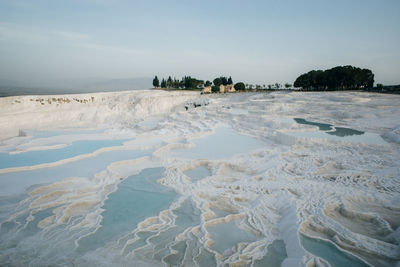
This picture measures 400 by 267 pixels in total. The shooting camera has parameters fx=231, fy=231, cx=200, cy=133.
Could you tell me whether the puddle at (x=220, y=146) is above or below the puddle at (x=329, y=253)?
above

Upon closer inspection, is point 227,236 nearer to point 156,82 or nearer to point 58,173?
point 58,173

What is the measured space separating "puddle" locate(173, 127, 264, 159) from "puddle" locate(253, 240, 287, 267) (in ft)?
14.5

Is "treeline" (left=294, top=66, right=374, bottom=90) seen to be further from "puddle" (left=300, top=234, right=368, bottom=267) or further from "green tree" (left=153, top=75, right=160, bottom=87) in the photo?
"puddle" (left=300, top=234, right=368, bottom=267)

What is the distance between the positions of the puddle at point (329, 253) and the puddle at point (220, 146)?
4.47m

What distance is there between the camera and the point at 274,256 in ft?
11.4

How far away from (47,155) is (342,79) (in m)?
45.4

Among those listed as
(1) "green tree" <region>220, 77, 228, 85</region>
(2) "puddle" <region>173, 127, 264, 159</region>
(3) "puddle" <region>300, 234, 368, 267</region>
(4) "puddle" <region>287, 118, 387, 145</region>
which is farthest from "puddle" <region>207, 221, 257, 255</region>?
(1) "green tree" <region>220, 77, 228, 85</region>

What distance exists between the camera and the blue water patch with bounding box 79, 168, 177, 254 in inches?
153

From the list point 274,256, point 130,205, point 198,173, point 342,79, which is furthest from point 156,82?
point 274,256

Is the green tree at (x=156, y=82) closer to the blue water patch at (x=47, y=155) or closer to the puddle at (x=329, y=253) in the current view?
the blue water patch at (x=47, y=155)

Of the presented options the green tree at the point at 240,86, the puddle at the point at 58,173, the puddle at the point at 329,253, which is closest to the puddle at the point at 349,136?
the puddle at the point at 329,253

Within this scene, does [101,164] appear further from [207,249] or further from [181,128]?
[181,128]

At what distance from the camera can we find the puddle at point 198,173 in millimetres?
6492

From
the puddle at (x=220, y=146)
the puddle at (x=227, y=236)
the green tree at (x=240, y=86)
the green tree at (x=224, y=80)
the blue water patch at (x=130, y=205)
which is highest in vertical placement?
the green tree at (x=224, y=80)
